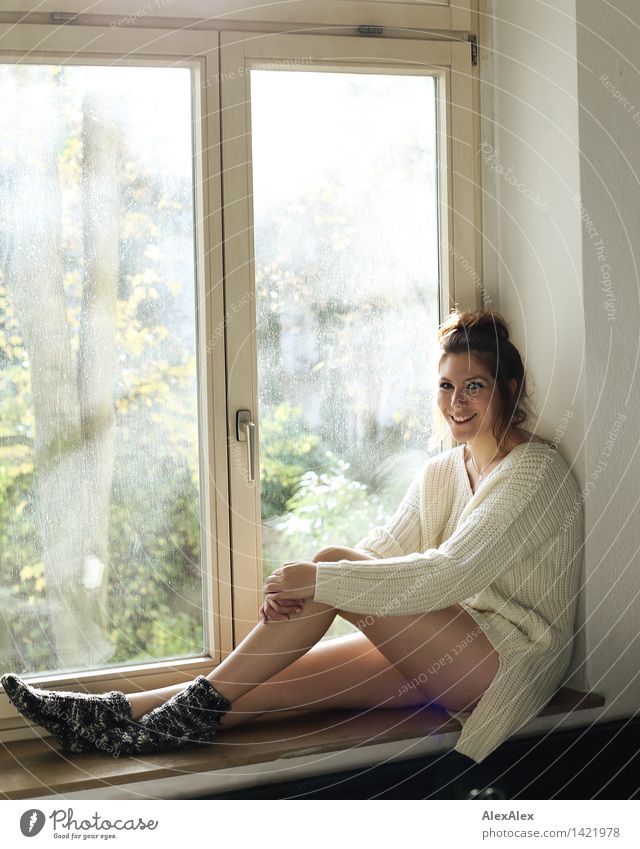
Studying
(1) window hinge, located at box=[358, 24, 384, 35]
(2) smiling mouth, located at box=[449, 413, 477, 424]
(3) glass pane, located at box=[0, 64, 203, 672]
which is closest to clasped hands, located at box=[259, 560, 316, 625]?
(3) glass pane, located at box=[0, 64, 203, 672]

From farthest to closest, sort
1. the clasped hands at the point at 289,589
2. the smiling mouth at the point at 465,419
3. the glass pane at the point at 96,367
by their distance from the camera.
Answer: the smiling mouth at the point at 465,419, the glass pane at the point at 96,367, the clasped hands at the point at 289,589

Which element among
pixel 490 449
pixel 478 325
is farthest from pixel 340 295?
pixel 490 449

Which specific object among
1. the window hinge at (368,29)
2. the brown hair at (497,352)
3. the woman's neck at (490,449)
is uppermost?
the window hinge at (368,29)

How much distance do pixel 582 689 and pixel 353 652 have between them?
47cm

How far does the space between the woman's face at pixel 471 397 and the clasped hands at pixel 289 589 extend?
1.43ft

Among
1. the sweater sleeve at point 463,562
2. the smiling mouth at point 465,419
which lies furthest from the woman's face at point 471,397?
the sweater sleeve at point 463,562

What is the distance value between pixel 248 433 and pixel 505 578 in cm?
58

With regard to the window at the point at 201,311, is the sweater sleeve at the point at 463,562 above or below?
below

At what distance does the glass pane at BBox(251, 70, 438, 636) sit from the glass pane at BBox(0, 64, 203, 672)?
170 millimetres

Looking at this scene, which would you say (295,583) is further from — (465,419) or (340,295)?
(340,295)

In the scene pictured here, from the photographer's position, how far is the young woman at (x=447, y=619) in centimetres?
173

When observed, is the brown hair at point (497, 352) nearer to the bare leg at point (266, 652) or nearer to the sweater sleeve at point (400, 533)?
the sweater sleeve at point (400, 533)

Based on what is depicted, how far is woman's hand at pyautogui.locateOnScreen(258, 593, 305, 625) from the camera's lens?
5.75ft


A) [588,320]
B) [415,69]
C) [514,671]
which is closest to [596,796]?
[514,671]
